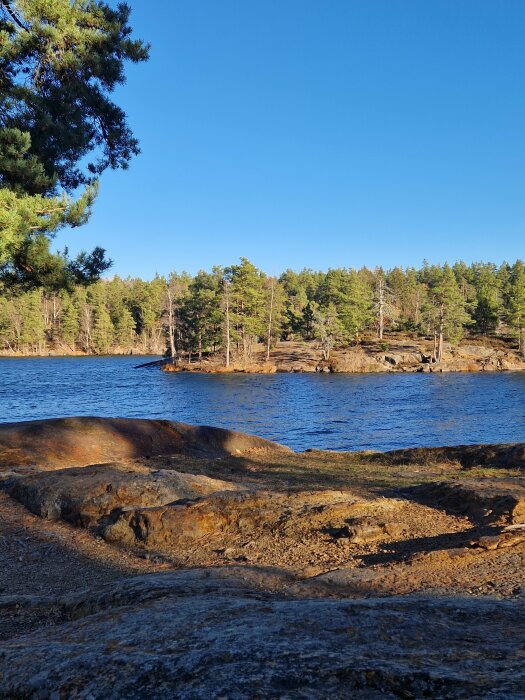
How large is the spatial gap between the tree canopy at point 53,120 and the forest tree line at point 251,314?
26.2m

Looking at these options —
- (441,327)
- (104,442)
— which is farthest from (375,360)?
(104,442)

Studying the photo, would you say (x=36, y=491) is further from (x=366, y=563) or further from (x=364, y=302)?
(x=364, y=302)

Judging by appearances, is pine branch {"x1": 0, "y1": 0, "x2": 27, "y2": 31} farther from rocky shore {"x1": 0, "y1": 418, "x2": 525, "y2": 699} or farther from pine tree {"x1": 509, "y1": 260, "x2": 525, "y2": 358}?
pine tree {"x1": 509, "y1": 260, "x2": 525, "y2": 358}

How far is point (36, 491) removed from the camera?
900 cm

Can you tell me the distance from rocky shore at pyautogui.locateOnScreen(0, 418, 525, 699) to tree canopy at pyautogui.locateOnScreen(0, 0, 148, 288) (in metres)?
3.96

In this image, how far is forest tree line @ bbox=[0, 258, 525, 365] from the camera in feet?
224

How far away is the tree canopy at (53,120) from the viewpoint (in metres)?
9.33

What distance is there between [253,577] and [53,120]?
9791 mm

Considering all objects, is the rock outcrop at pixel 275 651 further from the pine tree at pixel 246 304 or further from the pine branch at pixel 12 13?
the pine tree at pixel 246 304

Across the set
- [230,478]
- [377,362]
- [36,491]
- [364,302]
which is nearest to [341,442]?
[230,478]

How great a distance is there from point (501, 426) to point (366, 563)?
22.6 meters

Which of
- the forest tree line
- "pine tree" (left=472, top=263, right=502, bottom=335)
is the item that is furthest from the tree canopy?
"pine tree" (left=472, top=263, right=502, bottom=335)

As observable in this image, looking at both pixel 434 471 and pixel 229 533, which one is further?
pixel 434 471

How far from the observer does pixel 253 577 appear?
17.4 ft
